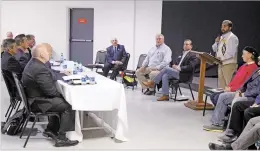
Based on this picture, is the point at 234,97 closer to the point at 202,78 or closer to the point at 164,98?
the point at 202,78

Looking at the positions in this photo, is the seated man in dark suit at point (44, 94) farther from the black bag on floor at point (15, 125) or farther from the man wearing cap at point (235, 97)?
the man wearing cap at point (235, 97)

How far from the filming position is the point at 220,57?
5.51 m

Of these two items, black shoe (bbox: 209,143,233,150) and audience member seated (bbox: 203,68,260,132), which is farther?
audience member seated (bbox: 203,68,260,132)

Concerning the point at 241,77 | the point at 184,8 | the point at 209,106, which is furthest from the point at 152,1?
the point at 241,77

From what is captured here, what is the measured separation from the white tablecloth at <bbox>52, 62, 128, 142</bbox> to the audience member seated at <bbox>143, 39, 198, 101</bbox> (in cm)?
258

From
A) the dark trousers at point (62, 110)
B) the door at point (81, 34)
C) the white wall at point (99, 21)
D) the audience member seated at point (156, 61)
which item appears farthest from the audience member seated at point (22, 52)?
the door at point (81, 34)

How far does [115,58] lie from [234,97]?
4.21 m

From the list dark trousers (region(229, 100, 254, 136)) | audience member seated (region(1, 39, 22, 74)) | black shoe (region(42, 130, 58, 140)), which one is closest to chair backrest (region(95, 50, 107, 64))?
audience member seated (region(1, 39, 22, 74))

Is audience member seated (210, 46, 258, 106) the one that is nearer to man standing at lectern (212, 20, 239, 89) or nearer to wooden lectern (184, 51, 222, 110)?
wooden lectern (184, 51, 222, 110)

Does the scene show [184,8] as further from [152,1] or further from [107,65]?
[107,65]

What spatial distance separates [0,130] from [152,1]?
6191 mm

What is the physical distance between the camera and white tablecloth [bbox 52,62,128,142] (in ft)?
11.4

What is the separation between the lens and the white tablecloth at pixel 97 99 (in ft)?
11.4

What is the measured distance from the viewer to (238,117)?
3703mm
